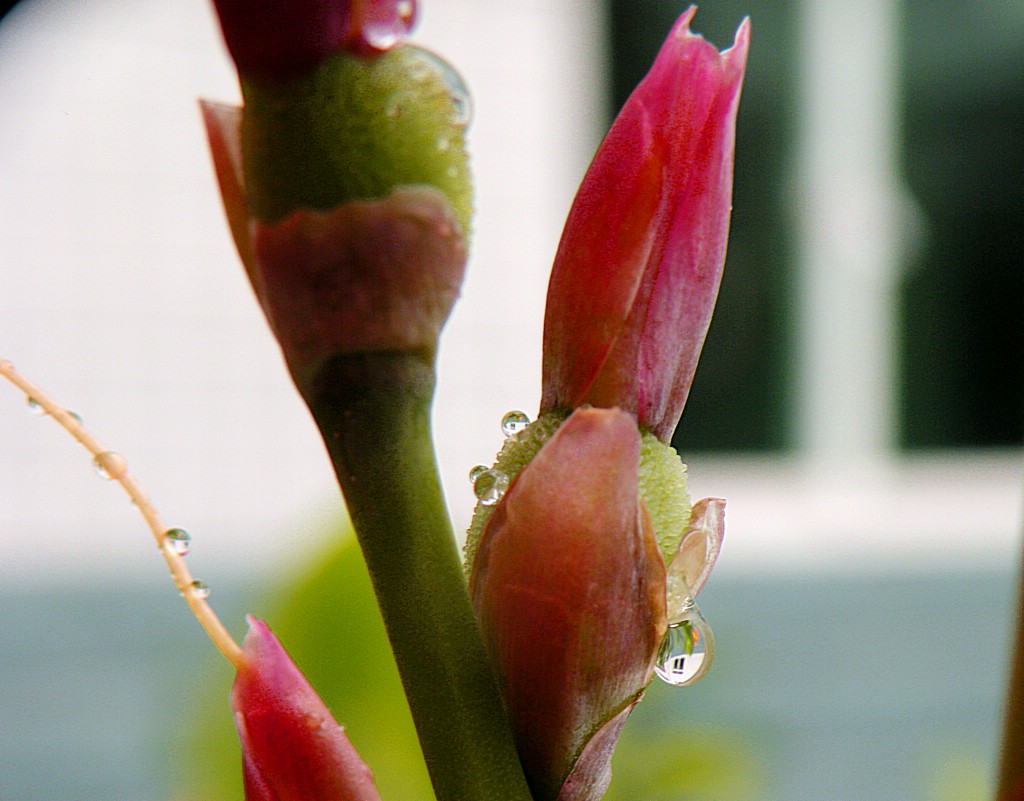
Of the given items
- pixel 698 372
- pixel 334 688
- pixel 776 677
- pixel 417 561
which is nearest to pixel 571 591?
pixel 417 561

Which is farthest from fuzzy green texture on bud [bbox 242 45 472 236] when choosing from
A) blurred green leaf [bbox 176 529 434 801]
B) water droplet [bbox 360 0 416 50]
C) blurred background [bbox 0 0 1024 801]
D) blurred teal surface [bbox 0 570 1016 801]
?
blurred background [bbox 0 0 1024 801]

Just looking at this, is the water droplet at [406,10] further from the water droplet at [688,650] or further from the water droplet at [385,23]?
the water droplet at [688,650]

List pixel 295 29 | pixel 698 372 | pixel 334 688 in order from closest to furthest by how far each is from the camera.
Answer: pixel 295 29 → pixel 334 688 → pixel 698 372

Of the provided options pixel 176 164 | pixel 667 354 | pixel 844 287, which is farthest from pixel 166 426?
pixel 667 354

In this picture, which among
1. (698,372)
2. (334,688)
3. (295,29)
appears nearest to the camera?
(295,29)

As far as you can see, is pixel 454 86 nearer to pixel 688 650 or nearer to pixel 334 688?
pixel 688 650

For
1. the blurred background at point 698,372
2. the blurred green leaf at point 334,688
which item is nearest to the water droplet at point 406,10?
the blurred green leaf at point 334,688

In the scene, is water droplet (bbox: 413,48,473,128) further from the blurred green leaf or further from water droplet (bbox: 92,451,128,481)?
the blurred green leaf
